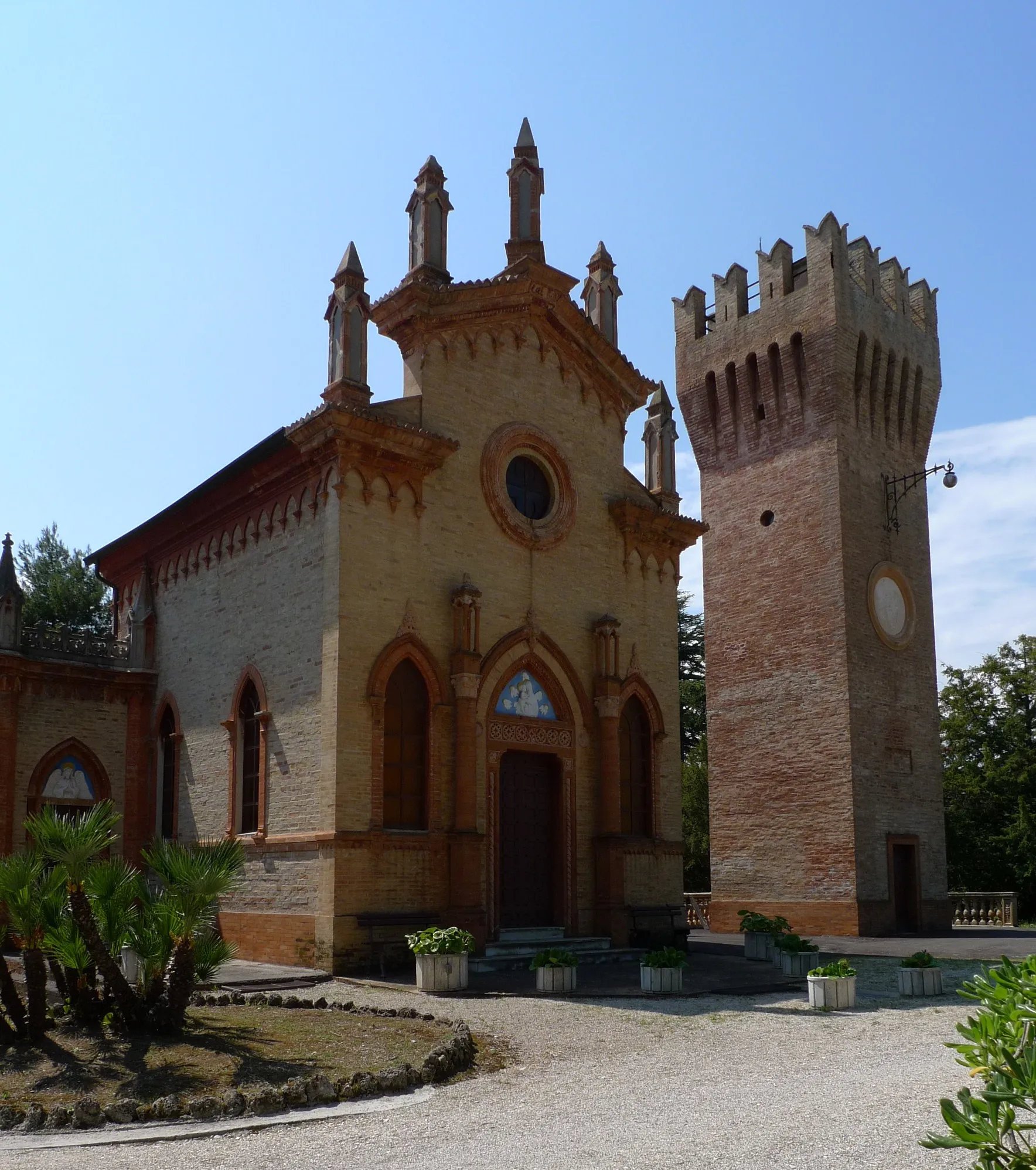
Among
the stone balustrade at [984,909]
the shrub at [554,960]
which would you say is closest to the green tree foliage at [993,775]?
the stone balustrade at [984,909]

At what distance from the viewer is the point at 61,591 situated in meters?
40.2

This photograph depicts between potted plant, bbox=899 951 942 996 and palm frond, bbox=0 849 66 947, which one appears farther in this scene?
potted plant, bbox=899 951 942 996

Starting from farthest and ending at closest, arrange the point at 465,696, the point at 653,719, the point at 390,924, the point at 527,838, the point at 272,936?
Result: the point at 653,719
the point at 527,838
the point at 465,696
the point at 272,936
the point at 390,924

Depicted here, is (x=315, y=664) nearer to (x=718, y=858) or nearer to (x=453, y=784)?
(x=453, y=784)

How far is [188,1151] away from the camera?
6922mm

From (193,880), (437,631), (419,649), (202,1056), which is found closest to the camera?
(202,1056)

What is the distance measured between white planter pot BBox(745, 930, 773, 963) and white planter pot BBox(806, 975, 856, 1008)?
5.26 metres

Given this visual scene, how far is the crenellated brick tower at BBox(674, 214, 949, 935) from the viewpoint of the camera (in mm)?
28203

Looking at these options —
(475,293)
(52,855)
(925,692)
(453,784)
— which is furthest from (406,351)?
(925,692)

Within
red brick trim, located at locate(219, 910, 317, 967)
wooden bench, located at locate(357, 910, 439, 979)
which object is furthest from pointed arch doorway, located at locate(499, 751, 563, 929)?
red brick trim, located at locate(219, 910, 317, 967)

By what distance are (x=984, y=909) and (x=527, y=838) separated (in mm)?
19386

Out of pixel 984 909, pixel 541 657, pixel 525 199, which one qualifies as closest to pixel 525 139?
pixel 525 199

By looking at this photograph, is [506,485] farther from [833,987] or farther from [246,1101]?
[246,1101]

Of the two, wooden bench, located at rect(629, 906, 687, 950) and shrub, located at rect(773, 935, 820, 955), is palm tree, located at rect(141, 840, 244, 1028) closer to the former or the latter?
shrub, located at rect(773, 935, 820, 955)
